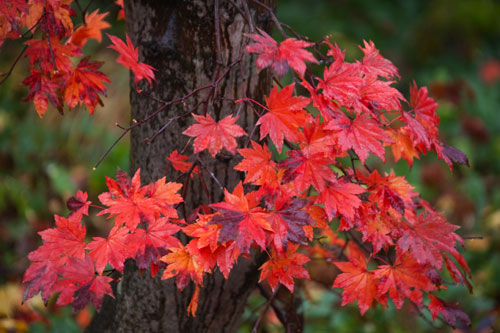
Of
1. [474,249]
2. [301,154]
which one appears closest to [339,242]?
[301,154]

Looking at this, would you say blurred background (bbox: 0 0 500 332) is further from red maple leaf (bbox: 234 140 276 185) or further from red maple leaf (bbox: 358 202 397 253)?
red maple leaf (bbox: 234 140 276 185)

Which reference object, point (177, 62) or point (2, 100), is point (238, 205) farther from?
point (2, 100)

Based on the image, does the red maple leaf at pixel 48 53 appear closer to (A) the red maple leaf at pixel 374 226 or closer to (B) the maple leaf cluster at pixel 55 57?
(B) the maple leaf cluster at pixel 55 57

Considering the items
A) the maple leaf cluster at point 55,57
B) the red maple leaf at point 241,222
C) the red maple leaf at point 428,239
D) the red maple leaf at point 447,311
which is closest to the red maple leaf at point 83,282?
the red maple leaf at point 241,222

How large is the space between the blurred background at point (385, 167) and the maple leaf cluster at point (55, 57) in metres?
0.86

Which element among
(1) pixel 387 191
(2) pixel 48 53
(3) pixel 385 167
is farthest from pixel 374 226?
(3) pixel 385 167

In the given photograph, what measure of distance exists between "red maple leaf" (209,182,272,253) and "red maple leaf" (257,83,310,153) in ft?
0.48

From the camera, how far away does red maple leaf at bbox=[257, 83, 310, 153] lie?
0.88m

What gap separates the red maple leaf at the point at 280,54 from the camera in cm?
80

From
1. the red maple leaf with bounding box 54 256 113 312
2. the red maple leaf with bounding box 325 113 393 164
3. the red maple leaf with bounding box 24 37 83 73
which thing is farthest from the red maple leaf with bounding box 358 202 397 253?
the red maple leaf with bounding box 24 37 83 73

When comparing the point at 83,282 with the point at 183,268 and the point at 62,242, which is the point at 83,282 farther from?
the point at 183,268

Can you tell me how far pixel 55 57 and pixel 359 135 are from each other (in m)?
0.82

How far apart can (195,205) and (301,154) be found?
44cm

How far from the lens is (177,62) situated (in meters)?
1.11
